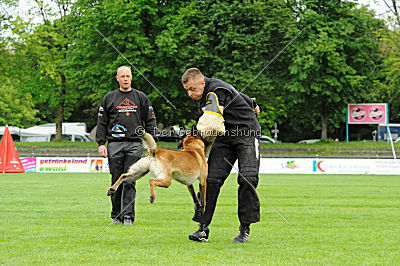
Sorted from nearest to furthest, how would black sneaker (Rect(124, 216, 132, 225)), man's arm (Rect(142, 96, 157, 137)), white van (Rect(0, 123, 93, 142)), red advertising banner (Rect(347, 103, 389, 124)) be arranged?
black sneaker (Rect(124, 216, 132, 225)) < man's arm (Rect(142, 96, 157, 137)) < red advertising banner (Rect(347, 103, 389, 124)) < white van (Rect(0, 123, 93, 142))

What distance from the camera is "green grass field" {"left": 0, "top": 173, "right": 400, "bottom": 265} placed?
5.91 meters

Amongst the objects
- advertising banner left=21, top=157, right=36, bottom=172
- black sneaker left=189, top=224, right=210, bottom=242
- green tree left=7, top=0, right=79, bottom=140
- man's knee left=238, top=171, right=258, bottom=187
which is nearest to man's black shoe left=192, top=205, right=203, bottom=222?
black sneaker left=189, top=224, right=210, bottom=242

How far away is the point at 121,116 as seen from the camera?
8.87 meters

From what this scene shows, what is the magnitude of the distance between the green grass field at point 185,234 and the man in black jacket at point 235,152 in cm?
29

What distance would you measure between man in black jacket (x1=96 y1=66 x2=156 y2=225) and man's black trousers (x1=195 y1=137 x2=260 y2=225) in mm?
1950

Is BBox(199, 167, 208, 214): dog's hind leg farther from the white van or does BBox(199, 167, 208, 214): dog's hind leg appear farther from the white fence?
the white van

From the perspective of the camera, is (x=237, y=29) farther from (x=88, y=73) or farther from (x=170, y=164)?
(x=170, y=164)

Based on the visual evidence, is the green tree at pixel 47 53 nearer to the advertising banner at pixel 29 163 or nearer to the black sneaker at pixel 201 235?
the advertising banner at pixel 29 163

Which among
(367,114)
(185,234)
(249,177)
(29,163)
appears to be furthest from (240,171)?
(367,114)

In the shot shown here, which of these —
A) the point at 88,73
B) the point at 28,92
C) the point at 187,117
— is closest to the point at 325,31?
the point at 187,117

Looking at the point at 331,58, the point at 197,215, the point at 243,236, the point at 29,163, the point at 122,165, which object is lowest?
the point at 29,163

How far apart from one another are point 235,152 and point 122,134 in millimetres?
2302

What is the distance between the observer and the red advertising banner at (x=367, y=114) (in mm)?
38719

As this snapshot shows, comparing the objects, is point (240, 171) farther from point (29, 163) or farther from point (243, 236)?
point (29, 163)
